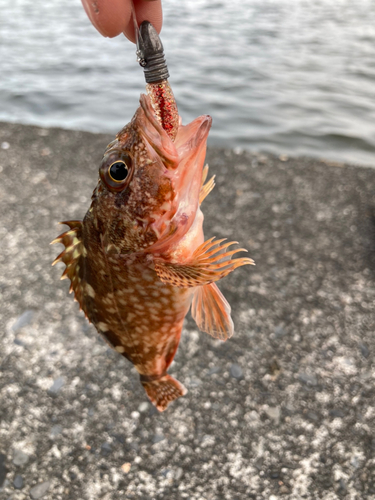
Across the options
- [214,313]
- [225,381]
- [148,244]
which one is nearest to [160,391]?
[214,313]

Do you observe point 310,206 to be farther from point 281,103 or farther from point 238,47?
point 238,47

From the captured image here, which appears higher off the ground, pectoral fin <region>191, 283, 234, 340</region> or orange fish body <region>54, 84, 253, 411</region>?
orange fish body <region>54, 84, 253, 411</region>

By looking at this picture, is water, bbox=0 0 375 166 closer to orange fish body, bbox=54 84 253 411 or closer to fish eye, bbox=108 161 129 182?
orange fish body, bbox=54 84 253 411

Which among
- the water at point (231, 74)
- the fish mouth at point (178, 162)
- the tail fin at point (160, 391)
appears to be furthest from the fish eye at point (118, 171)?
the water at point (231, 74)

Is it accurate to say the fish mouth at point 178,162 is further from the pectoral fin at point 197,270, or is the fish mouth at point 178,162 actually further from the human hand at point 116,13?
the human hand at point 116,13

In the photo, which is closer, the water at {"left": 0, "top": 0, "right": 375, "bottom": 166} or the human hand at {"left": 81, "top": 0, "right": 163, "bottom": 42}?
the human hand at {"left": 81, "top": 0, "right": 163, "bottom": 42}

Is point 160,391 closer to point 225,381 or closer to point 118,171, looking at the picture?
point 225,381

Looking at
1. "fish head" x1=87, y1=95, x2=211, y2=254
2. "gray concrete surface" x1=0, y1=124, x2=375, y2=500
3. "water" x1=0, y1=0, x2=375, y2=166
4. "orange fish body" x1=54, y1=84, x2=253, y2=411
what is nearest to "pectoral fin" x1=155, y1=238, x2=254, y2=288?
"orange fish body" x1=54, y1=84, x2=253, y2=411
